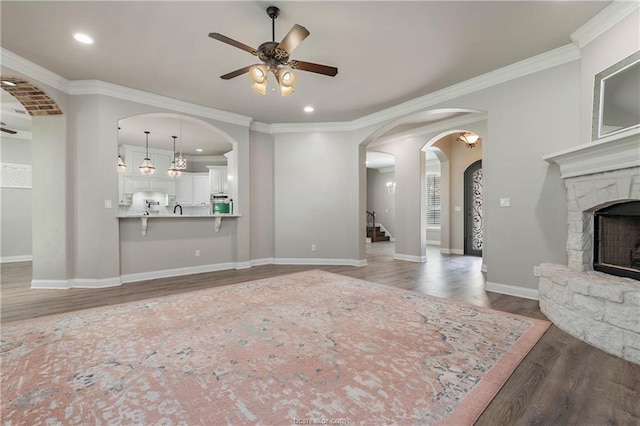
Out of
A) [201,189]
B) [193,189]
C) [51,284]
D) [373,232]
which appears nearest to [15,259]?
[51,284]

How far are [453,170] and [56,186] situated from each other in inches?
334

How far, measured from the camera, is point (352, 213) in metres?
6.02

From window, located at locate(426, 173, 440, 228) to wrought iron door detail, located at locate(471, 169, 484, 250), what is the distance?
283 centimetres

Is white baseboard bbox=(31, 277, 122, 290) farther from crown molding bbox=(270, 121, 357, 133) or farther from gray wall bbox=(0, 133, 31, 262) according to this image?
crown molding bbox=(270, 121, 357, 133)

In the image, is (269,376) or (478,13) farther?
(478,13)

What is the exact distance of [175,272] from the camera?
16.3ft

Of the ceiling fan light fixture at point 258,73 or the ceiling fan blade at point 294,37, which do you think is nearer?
the ceiling fan blade at point 294,37

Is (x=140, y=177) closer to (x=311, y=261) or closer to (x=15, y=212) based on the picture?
(x=15, y=212)

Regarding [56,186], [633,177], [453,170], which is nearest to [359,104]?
[633,177]

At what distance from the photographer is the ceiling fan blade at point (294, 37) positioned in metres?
2.31

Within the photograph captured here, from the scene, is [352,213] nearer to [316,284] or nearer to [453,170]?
[316,284]

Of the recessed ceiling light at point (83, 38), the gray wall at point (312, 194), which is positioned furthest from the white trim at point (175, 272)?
the recessed ceiling light at point (83, 38)

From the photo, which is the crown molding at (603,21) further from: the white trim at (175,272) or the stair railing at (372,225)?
the stair railing at (372,225)

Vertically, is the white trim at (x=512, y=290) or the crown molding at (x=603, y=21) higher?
the crown molding at (x=603, y=21)
